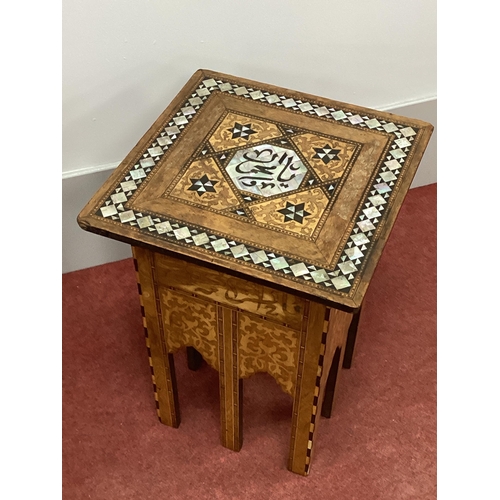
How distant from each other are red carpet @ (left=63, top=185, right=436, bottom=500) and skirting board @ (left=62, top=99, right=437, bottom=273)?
0.22 ft

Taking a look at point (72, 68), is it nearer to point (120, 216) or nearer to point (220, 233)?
point (120, 216)

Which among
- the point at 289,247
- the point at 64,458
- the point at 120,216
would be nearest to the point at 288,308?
the point at 289,247

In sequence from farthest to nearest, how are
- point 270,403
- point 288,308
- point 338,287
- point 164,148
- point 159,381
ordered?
point 270,403 → point 159,381 → point 164,148 → point 288,308 → point 338,287

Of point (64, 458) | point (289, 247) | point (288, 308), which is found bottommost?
point (64, 458)

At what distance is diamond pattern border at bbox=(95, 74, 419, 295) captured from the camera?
1.06 m

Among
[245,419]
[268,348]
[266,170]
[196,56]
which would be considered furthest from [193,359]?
[196,56]

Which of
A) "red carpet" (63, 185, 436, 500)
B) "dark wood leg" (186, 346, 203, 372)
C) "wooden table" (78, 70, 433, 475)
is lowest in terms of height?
"red carpet" (63, 185, 436, 500)

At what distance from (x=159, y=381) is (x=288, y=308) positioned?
46 centimetres

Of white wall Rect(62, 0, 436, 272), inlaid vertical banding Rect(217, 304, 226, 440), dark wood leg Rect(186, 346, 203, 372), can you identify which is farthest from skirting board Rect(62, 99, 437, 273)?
inlaid vertical banding Rect(217, 304, 226, 440)

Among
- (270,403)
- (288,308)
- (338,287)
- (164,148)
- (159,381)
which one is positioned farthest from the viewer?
(270,403)

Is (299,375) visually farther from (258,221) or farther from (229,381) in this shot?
(258,221)

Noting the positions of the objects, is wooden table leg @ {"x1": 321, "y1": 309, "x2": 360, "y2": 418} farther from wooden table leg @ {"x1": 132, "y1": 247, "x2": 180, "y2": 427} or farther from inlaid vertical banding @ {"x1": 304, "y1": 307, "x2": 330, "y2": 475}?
wooden table leg @ {"x1": 132, "y1": 247, "x2": 180, "y2": 427}

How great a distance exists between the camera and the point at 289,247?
3.60 feet
